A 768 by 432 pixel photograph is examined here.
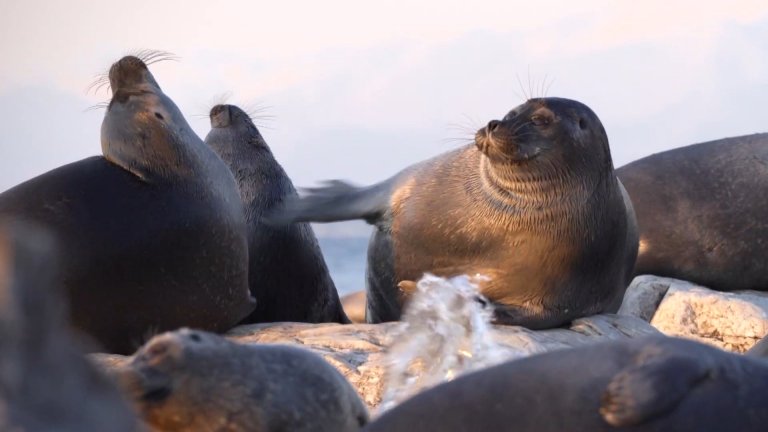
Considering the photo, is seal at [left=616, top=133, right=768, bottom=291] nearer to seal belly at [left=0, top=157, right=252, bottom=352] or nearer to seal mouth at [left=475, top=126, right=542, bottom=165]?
seal mouth at [left=475, top=126, right=542, bottom=165]

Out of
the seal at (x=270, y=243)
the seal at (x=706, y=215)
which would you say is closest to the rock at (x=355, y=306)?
the seal at (x=706, y=215)

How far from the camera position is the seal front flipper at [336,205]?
27.5 feet

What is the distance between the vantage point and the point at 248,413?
3.28 m

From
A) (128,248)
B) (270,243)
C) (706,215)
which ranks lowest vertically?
(706,215)

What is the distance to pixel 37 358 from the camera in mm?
2357

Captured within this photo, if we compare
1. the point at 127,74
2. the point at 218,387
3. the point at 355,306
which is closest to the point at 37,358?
the point at 218,387

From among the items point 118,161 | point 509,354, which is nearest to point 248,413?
point 509,354

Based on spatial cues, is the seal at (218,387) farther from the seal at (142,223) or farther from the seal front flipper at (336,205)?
the seal front flipper at (336,205)

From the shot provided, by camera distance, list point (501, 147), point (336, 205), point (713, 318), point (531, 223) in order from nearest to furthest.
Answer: point (501, 147) < point (531, 223) < point (336, 205) < point (713, 318)

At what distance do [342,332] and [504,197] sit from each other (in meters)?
1.57

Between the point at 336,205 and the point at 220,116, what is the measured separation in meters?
0.95

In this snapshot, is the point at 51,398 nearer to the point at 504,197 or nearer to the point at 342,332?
the point at 342,332

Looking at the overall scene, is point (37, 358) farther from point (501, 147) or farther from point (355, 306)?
point (355, 306)

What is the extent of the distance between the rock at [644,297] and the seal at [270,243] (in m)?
2.40
